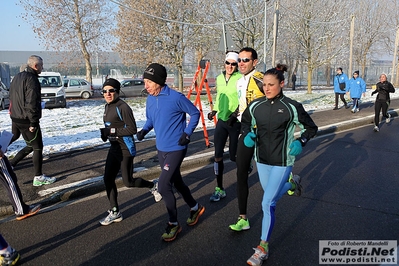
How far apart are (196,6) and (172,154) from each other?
2233cm

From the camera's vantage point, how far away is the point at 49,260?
11.4ft

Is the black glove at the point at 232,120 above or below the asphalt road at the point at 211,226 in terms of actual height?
above

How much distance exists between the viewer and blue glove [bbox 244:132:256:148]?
3395mm

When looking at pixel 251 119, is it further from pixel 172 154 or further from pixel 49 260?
pixel 49 260

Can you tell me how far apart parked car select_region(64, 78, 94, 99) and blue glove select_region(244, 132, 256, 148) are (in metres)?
25.0

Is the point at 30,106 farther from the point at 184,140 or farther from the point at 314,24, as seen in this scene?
the point at 314,24

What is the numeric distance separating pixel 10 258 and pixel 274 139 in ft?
9.04

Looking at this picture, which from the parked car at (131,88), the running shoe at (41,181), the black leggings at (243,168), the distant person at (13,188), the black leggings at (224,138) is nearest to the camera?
the black leggings at (243,168)

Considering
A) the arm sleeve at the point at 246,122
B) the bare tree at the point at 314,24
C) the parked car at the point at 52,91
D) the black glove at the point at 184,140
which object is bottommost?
the parked car at the point at 52,91

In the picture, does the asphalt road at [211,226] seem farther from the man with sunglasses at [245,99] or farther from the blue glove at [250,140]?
the blue glove at [250,140]

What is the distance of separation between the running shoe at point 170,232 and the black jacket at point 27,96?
298 centimetres

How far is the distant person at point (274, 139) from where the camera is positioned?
11.0 feet

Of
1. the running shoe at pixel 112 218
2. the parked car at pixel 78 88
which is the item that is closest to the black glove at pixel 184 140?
the running shoe at pixel 112 218

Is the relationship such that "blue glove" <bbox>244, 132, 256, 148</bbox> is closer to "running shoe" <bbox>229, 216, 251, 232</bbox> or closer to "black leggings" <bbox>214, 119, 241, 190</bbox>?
"running shoe" <bbox>229, 216, 251, 232</bbox>
